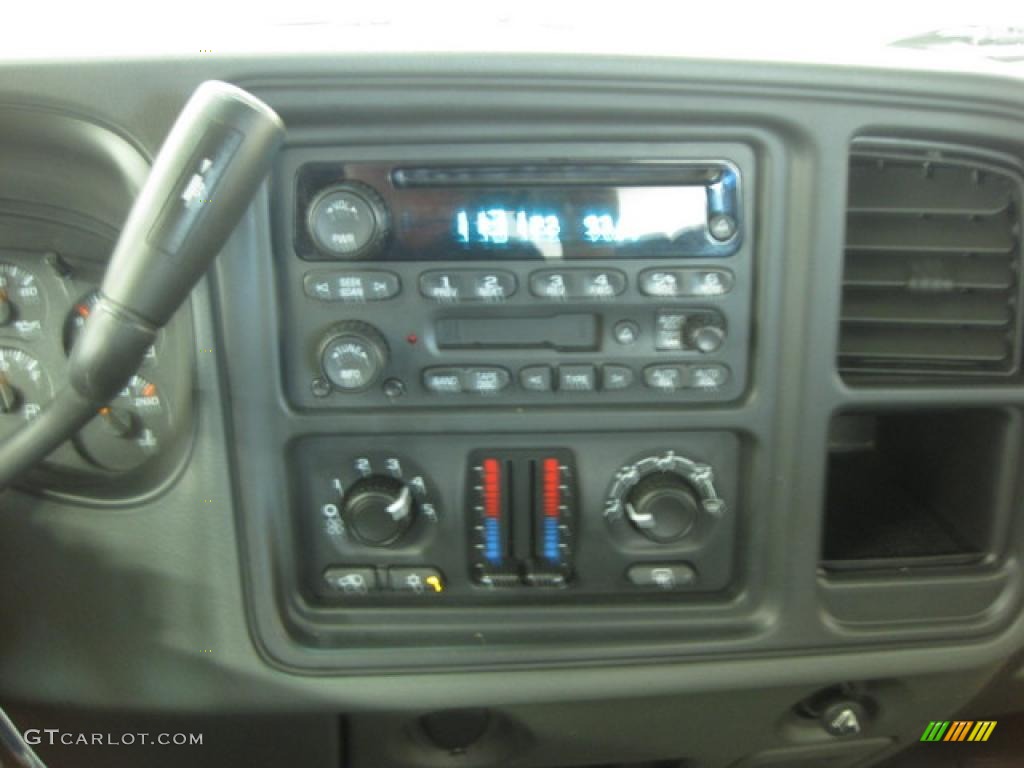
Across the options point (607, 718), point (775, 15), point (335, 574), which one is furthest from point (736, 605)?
point (775, 15)

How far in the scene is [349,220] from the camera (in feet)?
2.78

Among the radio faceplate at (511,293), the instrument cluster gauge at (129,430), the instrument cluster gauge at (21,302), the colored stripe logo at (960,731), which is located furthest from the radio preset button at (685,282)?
the colored stripe logo at (960,731)

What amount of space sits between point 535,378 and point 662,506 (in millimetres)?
181

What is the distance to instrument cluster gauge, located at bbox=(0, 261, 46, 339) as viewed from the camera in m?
0.95

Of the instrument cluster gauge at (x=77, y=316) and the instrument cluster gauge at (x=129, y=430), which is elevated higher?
the instrument cluster gauge at (x=77, y=316)

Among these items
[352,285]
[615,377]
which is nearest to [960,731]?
[615,377]

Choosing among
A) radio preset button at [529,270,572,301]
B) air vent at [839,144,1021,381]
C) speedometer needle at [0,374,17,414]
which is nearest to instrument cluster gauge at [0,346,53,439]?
speedometer needle at [0,374,17,414]

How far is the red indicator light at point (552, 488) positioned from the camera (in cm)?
94

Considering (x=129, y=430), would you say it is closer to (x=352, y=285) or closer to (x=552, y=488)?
(x=352, y=285)

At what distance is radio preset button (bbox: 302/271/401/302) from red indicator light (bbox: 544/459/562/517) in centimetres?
23

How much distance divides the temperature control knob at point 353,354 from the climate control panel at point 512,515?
0.24 feet

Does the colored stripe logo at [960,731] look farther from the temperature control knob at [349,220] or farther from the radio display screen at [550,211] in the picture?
the temperature control knob at [349,220]

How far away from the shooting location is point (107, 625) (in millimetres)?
957
